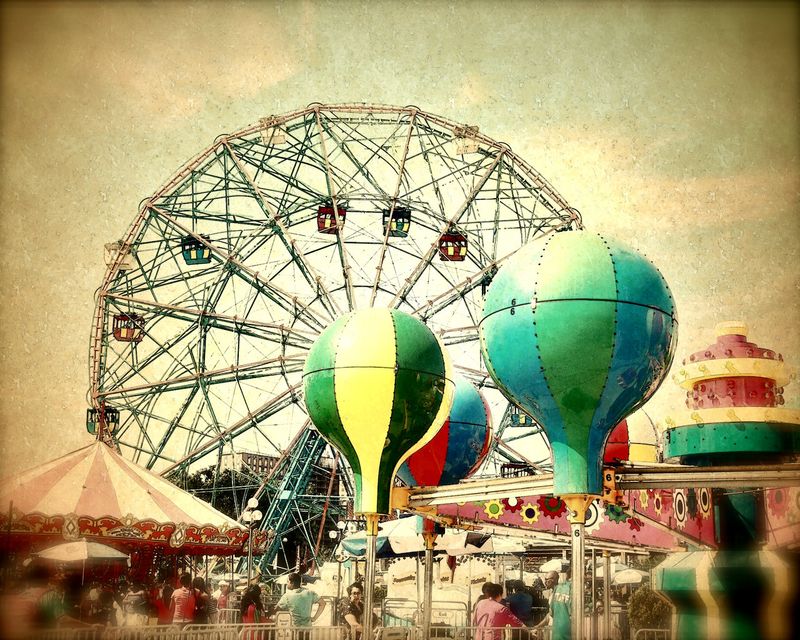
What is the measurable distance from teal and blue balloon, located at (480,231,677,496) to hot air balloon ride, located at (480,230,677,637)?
0.03ft

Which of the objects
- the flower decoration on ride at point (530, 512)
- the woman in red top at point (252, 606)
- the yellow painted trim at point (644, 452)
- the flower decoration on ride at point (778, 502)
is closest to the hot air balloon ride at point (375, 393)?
the woman in red top at point (252, 606)

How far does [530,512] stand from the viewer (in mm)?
13594

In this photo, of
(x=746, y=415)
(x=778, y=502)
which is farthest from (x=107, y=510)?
(x=778, y=502)

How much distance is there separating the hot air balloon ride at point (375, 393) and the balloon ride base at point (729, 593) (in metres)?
3.30

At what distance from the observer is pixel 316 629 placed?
39.2 ft

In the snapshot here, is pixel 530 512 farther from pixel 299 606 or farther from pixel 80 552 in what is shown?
pixel 80 552

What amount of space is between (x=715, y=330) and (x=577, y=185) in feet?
55.6

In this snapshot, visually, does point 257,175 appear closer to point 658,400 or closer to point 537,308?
point 658,400

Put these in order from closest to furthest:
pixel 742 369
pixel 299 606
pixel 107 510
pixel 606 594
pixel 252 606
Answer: pixel 742 369 → pixel 252 606 → pixel 299 606 → pixel 107 510 → pixel 606 594

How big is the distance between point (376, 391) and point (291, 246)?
49.0 ft

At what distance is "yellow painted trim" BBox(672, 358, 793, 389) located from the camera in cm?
1069

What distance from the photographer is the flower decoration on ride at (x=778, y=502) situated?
10.3 metres

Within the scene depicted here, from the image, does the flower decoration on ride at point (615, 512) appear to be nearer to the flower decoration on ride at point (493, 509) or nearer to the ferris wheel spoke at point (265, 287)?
the flower decoration on ride at point (493, 509)

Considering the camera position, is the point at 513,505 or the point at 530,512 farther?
the point at 513,505
